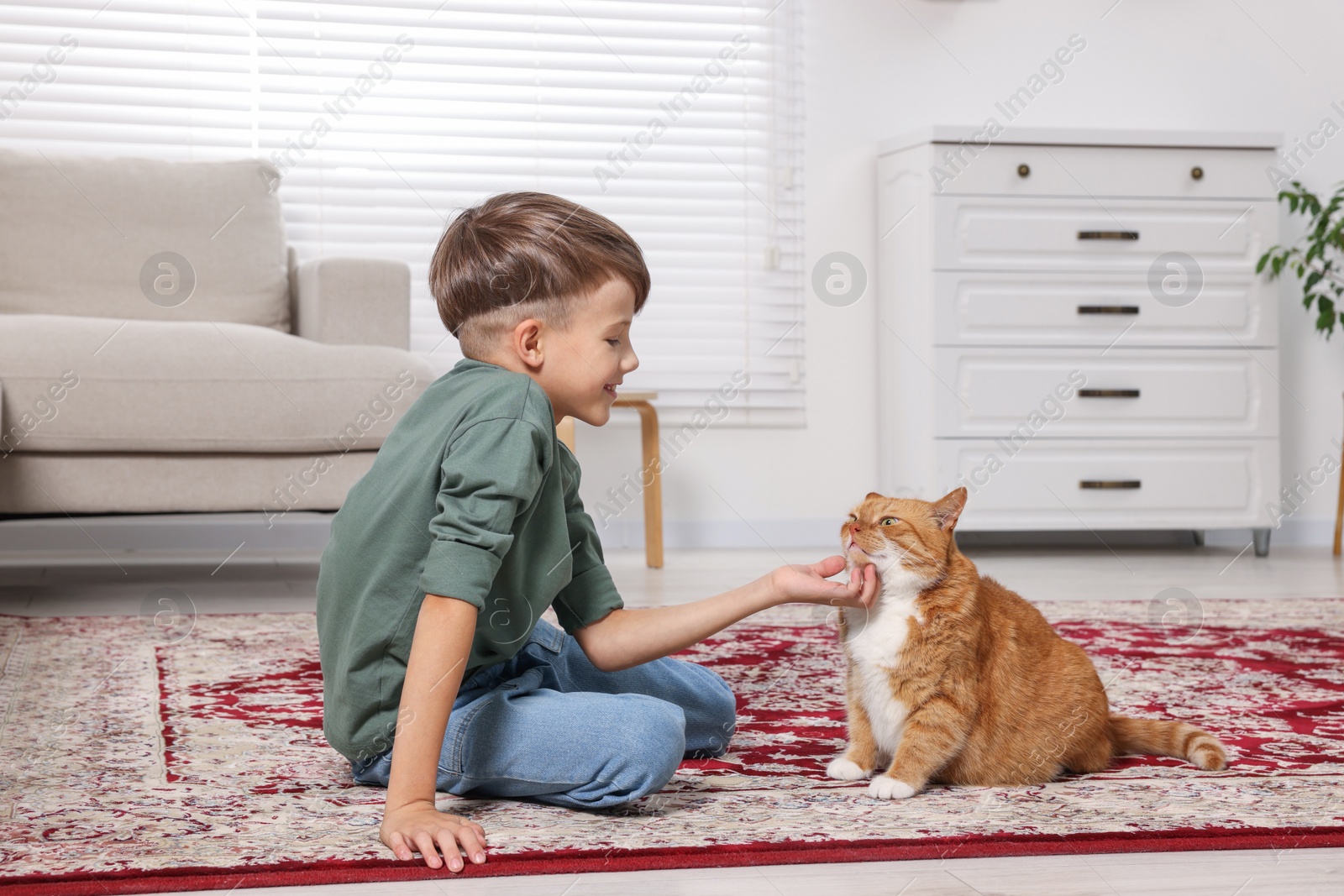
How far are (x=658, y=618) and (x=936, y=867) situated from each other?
317 mm

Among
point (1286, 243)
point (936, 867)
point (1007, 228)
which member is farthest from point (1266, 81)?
point (936, 867)

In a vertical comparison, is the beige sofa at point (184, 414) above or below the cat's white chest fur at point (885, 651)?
above

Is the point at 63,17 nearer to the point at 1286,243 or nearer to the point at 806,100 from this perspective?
the point at 806,100

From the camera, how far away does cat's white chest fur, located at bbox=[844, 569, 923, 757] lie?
1035 mm

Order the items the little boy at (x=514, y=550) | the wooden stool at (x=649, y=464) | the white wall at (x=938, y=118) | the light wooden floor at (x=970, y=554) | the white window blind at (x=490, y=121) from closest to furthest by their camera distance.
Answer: the light wooden floor at (x=970, y=554) < the little boy at (x=514, y=550) < the wooden stool at (x=649, y=464) < the white window blind at (x=490, y=121) < the white wall at (x=938, y=118)

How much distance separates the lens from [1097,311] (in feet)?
9.87

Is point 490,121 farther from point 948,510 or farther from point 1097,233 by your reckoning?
point 948,510

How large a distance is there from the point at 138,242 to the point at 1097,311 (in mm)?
2360

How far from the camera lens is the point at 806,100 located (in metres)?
3.36

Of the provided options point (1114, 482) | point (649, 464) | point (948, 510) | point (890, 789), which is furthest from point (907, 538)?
point (1114, 482)

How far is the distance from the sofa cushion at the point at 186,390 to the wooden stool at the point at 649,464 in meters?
0.69

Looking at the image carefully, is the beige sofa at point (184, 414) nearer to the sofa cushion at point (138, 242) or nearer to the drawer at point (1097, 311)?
the sofa cushion at point (138, 242)

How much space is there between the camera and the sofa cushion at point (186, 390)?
6.45 feet

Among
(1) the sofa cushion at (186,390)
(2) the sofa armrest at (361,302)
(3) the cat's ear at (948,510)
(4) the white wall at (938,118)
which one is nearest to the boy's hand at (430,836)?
(3) the cat's ear at (948,510)
